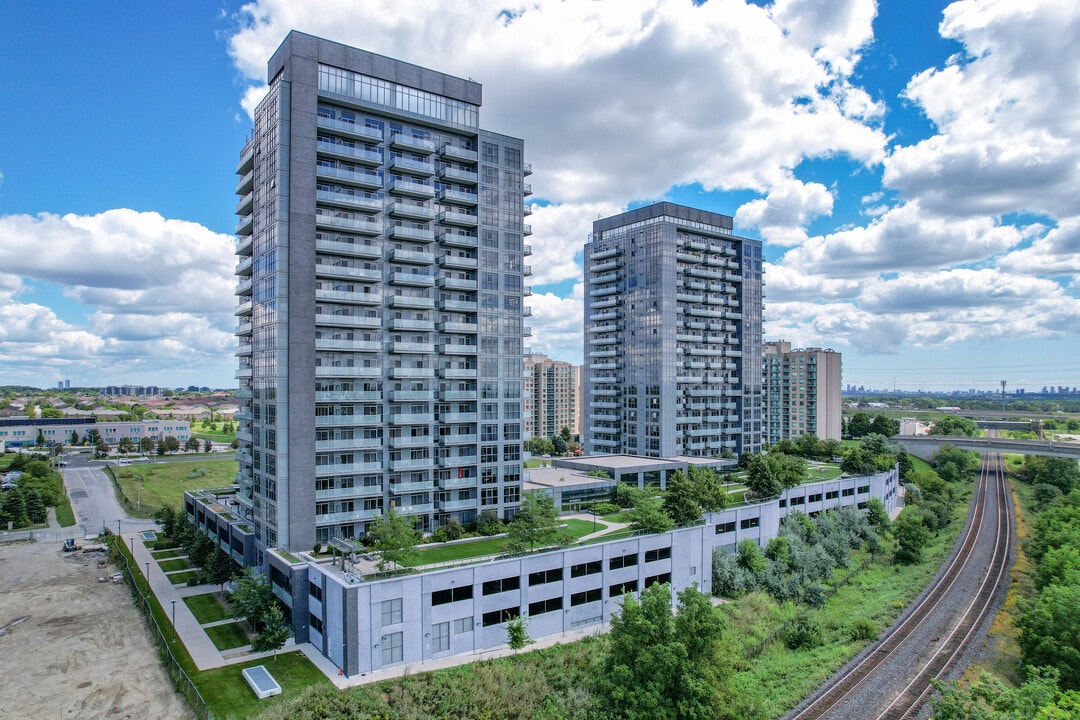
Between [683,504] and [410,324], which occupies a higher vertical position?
[410,324]

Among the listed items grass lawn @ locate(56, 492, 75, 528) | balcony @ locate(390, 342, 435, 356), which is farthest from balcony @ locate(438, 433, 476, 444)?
grass lawn @ locate(56, 492, 75, 528)

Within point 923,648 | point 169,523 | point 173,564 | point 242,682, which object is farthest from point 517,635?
point 169,523

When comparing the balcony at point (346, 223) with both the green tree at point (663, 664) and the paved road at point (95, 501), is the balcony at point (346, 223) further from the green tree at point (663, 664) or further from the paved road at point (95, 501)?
the paved road at point (95, 501)

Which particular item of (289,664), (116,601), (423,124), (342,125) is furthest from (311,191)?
(116,601)

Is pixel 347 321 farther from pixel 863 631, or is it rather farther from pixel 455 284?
pixel 863 631

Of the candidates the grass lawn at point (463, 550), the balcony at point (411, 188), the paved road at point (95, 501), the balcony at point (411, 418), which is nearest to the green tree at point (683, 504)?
the grass lawn at point (463, 550)

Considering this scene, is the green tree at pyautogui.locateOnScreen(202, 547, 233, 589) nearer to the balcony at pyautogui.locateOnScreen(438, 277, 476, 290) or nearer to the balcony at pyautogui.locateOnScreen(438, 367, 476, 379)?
the balcony at pyautogui.locateOnScreen(438, 367, 476, 379)
